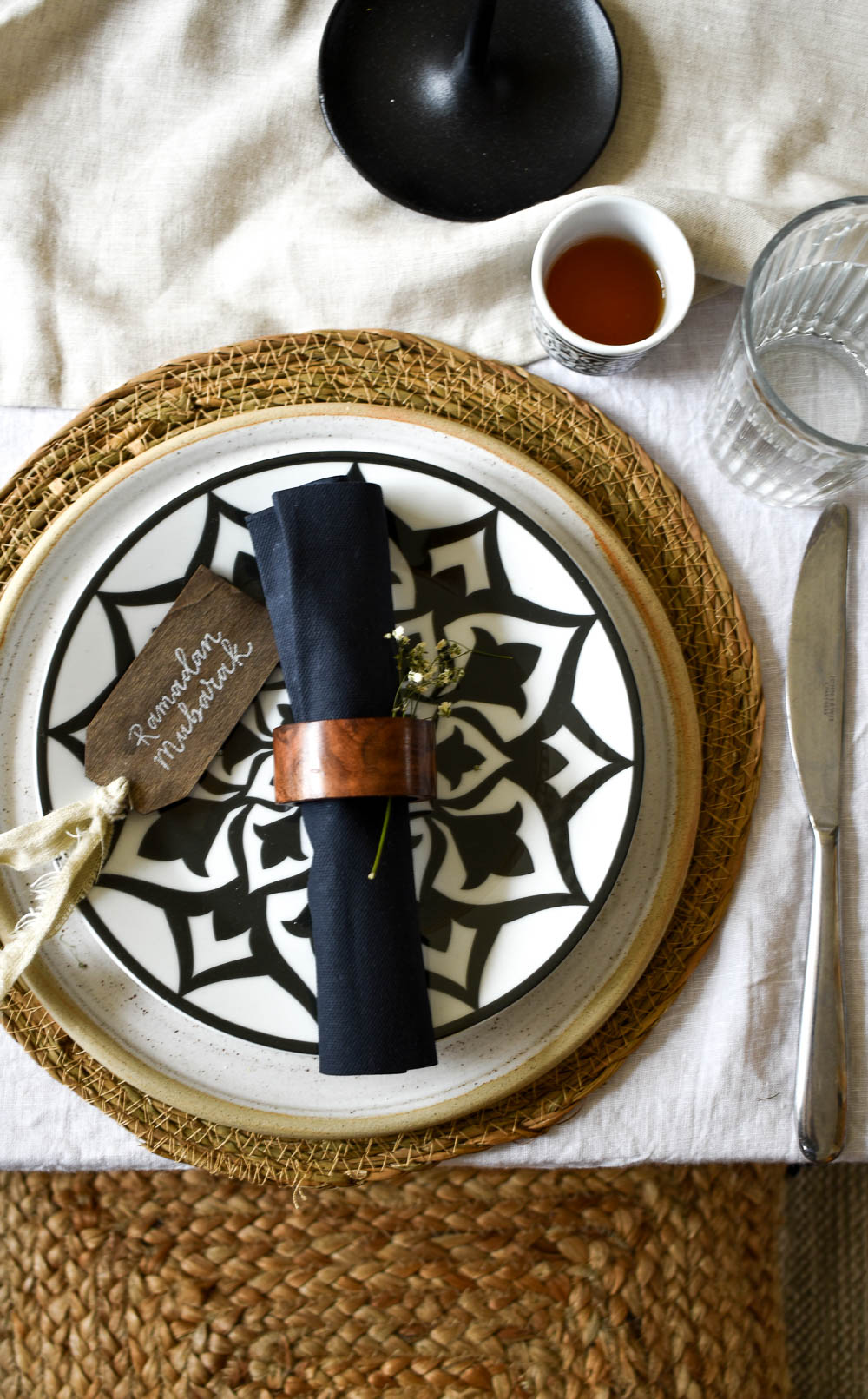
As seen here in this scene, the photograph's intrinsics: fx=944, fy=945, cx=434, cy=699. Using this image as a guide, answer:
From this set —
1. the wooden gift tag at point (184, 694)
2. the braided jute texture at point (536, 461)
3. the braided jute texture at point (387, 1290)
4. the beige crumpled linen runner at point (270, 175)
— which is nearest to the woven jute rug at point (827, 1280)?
the braided jute texture at point (387, 1290)

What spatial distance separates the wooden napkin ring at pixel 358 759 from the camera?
57 centimetres

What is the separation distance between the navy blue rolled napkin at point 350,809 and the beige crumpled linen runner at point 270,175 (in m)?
0.22

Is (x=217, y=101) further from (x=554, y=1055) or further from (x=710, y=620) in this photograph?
(x=554, y=1055)

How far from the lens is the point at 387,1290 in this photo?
763mm

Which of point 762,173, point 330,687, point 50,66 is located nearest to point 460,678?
point 330,687

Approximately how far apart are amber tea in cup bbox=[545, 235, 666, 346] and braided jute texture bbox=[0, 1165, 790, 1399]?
2.19 feet

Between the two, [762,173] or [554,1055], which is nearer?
[554,1055]

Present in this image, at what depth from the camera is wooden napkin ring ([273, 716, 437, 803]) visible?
573 millimetres

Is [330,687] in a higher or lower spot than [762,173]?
lower

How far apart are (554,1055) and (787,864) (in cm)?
22

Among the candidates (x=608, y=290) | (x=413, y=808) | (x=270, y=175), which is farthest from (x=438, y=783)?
(x=270, y=175)

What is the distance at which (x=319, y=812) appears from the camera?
60 cm

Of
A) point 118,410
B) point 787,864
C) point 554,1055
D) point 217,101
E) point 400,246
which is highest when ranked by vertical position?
point 217,101

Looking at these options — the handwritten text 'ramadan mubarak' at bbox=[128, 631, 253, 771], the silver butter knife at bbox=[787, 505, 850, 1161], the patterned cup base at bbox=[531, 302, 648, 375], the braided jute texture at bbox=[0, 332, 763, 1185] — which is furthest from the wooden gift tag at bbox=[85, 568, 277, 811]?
the silver butter knife at bbox=[787, 505, 850, 1161]
